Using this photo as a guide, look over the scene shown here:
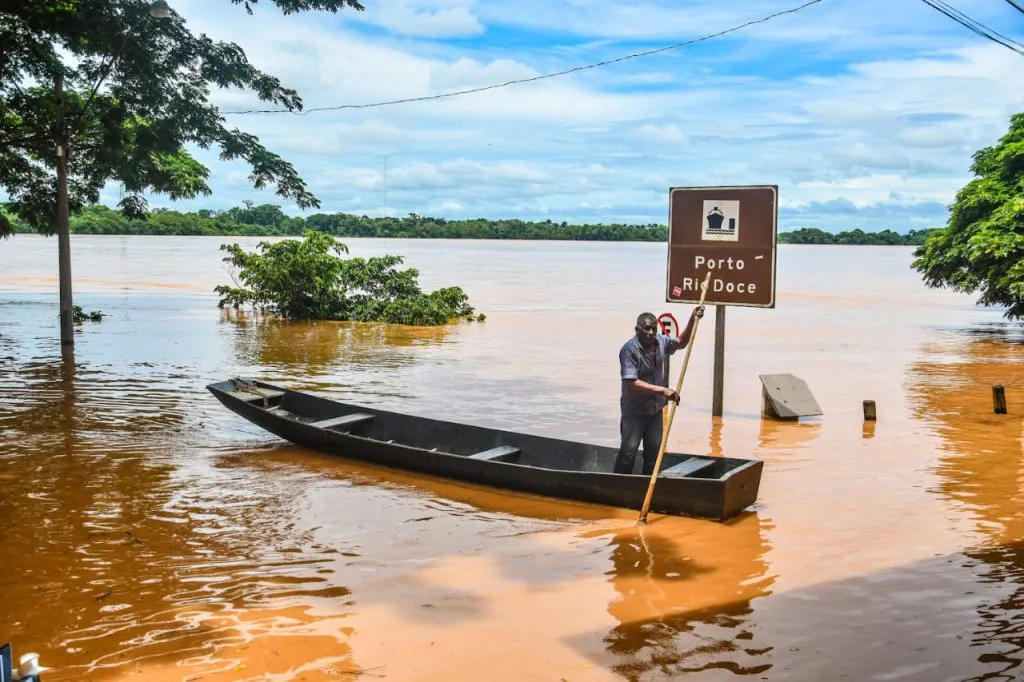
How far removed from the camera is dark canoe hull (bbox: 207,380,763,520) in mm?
9156

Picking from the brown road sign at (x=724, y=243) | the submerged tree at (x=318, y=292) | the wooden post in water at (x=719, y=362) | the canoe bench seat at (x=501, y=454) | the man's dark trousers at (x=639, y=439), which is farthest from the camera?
the submerged tree at (x=318, y=292)

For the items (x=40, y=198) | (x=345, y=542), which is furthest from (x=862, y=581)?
(x=40, y=198)

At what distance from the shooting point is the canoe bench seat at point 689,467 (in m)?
9.62

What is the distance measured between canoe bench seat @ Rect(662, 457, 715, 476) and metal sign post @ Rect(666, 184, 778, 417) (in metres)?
3.89

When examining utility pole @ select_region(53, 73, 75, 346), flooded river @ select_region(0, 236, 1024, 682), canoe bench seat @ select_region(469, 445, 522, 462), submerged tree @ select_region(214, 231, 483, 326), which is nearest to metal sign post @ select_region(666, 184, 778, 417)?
flooded river @ select_region(0, 236, 1024, 682)

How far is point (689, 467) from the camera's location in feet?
32.0

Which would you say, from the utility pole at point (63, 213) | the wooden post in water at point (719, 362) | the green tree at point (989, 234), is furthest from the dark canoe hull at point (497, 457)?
the green tree at point (989, 234)

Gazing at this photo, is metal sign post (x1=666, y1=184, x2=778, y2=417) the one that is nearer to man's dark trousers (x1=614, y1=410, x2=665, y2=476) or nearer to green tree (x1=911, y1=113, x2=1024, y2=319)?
man's dark trousers (x1=614, y1=410, x2=665, y2=476)

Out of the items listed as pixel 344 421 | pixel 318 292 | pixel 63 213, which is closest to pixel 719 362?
pixel 344 421

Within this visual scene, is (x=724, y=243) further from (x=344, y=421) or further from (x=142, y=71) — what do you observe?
(x=142, y=71)

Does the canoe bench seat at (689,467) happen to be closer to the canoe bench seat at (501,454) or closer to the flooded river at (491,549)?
the flooded river at (491,549)

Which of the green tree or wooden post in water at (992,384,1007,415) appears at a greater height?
the green tree

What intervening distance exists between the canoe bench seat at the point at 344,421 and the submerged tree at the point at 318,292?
1784 centimetres

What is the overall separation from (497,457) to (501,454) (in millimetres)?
59
